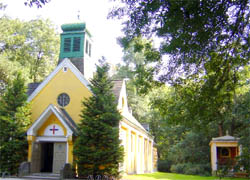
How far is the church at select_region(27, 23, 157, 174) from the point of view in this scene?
61.9 feet

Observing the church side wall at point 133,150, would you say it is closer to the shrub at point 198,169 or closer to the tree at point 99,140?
the tree at point 99,140

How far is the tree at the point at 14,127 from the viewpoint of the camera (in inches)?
717

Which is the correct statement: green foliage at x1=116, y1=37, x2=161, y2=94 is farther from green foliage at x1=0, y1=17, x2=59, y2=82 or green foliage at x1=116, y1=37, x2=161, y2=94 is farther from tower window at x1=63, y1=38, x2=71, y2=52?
green foliage at x1=0, y1=17, x2=59, y2=82

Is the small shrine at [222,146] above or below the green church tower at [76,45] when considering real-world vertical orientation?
below

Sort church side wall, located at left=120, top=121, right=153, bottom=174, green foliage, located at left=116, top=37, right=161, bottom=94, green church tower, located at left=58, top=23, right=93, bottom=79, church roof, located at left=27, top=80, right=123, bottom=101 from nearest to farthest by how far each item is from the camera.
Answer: green foliage, located at left=116, top=37, right=161, bottom=94 → church roof, located at left=27, top=80, right=123, bottom=101 → church side wall, located at left=120, top=121, right=153, bottom=174 → green church tower, located at left=58, top=23, right=93, bottom=79

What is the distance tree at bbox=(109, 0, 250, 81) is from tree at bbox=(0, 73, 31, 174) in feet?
40.3

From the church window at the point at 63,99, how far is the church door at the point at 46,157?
325 cm

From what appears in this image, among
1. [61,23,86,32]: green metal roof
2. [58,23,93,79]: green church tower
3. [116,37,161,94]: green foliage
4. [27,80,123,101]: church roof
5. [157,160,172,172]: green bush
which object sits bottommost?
[157,160,172,172]: green bush

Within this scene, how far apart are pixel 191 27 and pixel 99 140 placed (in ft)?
34.0

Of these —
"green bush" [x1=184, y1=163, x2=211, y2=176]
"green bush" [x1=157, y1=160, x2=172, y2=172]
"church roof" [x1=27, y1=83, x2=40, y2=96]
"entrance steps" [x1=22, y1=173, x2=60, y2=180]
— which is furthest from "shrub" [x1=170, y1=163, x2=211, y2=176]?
"church roof" [x1=27, y1=83, x2=40, y2=96]

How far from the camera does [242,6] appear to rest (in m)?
8.58

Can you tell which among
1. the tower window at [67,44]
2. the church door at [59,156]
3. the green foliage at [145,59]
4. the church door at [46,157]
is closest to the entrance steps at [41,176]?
the church door at [59,156]

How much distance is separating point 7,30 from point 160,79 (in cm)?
2491

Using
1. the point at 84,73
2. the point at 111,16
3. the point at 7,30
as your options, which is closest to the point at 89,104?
the point at 84,73
